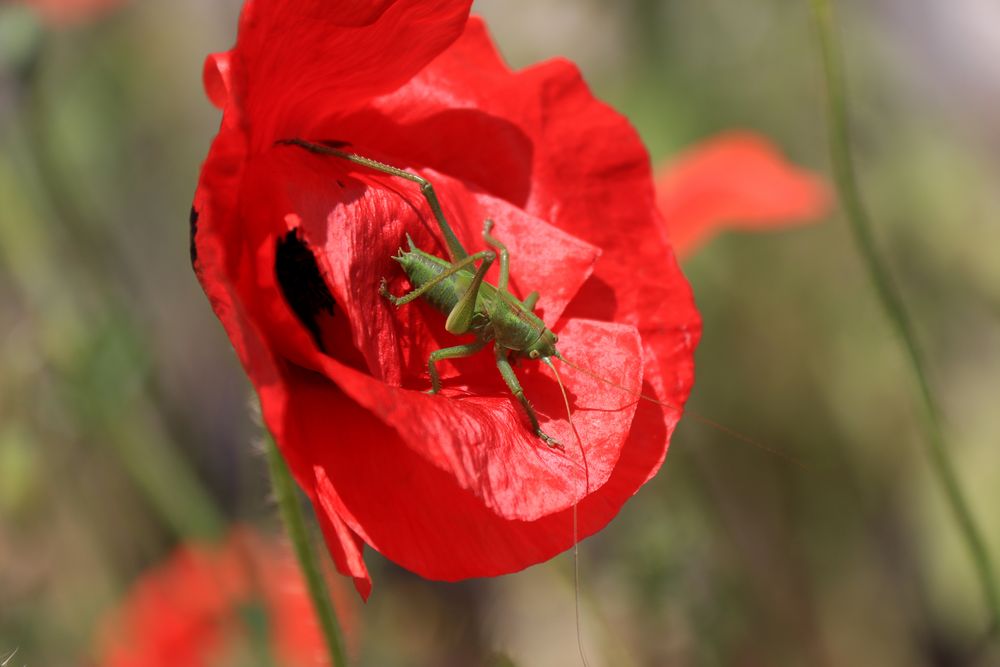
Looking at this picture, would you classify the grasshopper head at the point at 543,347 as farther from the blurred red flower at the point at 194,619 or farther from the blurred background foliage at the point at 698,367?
the blurred red flower at the point at 194,619

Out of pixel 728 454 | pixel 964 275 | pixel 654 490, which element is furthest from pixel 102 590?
pixel 964 275

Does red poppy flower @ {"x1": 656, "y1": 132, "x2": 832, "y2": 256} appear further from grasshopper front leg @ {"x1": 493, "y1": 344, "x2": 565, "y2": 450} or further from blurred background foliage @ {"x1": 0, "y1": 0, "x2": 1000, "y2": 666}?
grasshopper front leg @ {"x1": 493, "y1": 344, "x2": 565, "y2": 450}

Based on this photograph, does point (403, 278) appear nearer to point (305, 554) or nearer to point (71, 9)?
point (305, 554)

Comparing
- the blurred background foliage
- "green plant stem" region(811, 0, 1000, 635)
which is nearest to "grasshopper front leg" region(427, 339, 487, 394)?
"green plant stem" region(811, 0, 1000, 635)

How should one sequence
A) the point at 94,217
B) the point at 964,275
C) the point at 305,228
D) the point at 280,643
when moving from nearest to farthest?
the point at 305,228 → the point at 280,643 → the point at 94,217 → the point at 964,275

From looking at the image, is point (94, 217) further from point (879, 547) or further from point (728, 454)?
point (879, 547)
